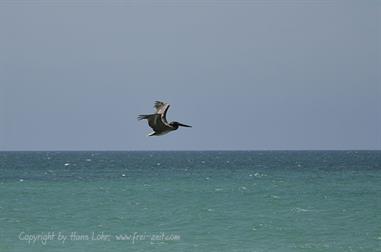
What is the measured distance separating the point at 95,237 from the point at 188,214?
9940 mm

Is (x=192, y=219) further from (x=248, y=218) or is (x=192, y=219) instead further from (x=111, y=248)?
(x=111, y=248)

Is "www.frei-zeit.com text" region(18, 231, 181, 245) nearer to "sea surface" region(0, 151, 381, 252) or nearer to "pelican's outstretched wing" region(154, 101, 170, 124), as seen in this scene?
"sea surface" region(0, 151, 381, 252)

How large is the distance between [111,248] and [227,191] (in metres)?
29.4

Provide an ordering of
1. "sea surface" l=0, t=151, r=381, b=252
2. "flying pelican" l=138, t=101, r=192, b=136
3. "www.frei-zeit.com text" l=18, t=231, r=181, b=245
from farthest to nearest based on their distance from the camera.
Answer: "www.frei-zeit.com text" l=18, t=231, r=181, b=245, "sea surface" l=0, t=151, r=381, b=252, "flying pelican" l=138, t=101, r=192, b=136

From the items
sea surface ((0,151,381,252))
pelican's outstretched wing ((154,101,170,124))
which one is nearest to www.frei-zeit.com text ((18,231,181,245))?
sea surface ((0,151,381,252))

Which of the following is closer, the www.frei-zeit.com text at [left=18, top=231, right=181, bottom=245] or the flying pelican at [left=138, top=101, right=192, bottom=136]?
the flying pelican at [left=138, top=101, right=192, bottom=136]

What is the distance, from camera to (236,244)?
4059cm

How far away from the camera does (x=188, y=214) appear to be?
51.8 metres

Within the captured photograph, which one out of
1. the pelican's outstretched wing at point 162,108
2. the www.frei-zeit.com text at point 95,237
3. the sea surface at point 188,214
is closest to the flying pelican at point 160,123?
the pelican's outstretched wing at point 162,108

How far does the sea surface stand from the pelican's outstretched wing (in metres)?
21.2

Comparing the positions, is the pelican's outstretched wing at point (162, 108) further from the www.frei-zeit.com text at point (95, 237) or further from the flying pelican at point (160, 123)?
the www.frei-zeit.com text at point (95, 237)

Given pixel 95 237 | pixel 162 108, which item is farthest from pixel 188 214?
pixel 162 108

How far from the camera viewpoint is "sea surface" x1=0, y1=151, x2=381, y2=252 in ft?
134

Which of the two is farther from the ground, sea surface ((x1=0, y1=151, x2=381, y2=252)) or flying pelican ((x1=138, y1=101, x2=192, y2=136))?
sea surface ((x1=0, y1=151, x2=381, y2=252))
